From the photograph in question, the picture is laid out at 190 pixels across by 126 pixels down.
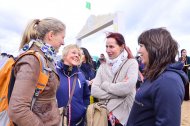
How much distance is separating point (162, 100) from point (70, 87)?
1.52 m

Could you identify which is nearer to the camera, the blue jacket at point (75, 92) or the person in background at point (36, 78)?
the person in background at point (36, 78)

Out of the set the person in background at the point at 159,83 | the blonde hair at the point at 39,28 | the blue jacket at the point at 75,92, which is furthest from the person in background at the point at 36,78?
the blue jacket at the point at 75,92

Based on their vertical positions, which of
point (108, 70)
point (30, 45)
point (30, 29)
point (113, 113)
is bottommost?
point (113, 113)

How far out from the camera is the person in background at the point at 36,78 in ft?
5.22

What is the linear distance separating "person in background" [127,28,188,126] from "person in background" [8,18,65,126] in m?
0.59

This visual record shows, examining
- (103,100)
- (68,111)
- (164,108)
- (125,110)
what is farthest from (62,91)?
(164,108)

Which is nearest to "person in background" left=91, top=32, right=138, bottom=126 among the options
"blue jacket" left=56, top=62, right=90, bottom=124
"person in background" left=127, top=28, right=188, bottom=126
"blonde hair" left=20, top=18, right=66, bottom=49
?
"blue jacket" left=56, top=62, right=90, bottom=124

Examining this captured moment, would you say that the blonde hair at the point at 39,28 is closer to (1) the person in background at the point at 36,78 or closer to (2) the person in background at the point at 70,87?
(1) the person in background at the point at 36,78

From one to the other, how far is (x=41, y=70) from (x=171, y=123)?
2.85 feet

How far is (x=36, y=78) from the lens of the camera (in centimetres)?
164

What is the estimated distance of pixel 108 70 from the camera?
116 inches

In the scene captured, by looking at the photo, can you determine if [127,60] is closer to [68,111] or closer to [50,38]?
[68,111]

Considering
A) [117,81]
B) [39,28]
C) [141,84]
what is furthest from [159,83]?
[117,81]

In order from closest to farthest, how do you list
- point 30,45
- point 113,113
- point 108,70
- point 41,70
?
point 41,70, point 30,45, point 113,113, point 108,70
